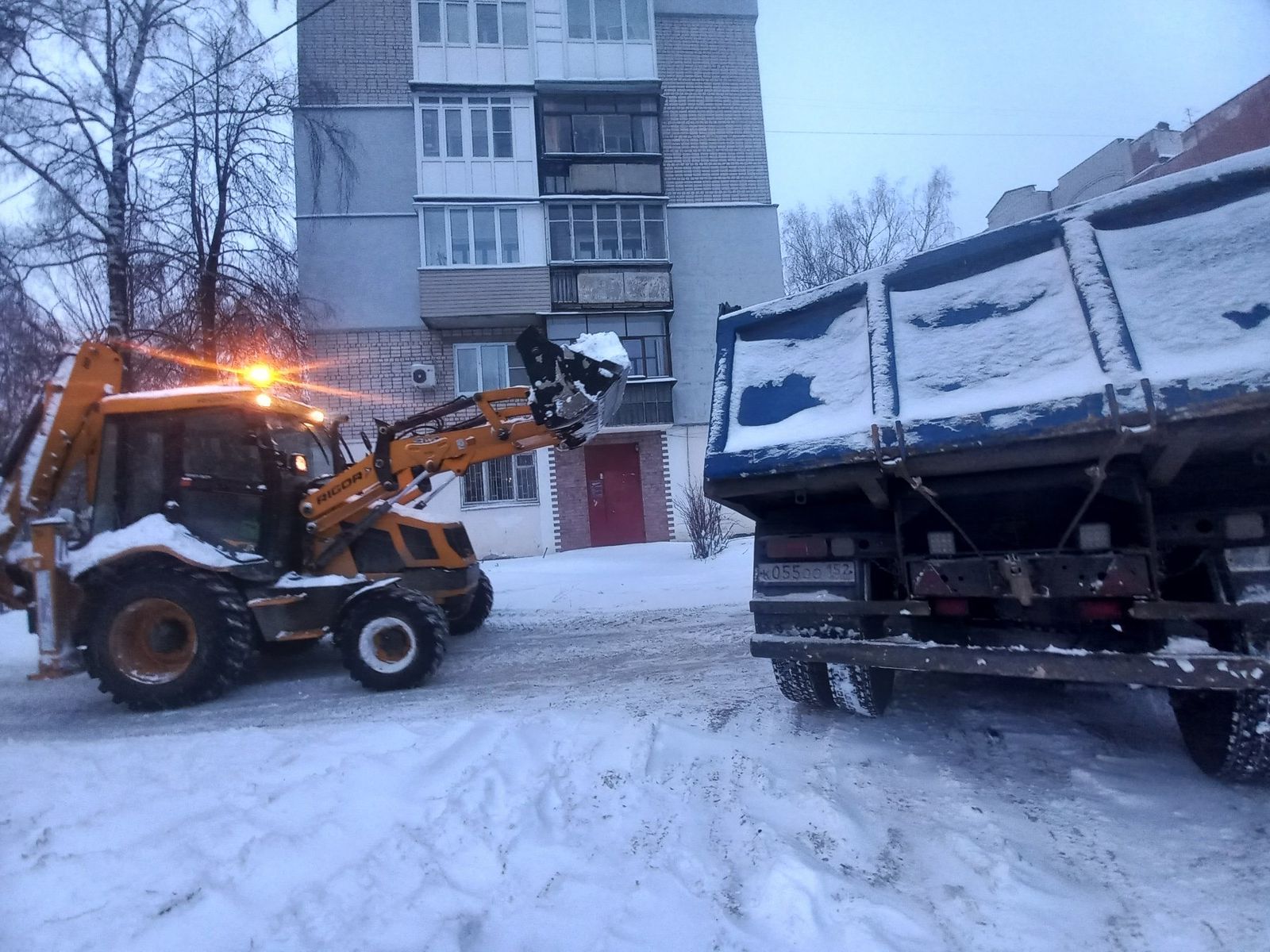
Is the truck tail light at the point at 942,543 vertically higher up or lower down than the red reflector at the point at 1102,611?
higher up

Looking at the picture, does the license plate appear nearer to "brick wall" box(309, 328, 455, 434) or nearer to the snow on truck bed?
the snow on truck bed

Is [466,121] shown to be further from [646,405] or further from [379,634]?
[379,634]

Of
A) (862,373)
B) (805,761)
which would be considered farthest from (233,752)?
(862,373)

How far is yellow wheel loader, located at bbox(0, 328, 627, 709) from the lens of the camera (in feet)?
17.5

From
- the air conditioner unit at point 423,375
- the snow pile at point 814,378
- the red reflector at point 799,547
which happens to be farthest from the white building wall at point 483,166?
the red reflector at point 799,547

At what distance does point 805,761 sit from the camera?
367 centimetres

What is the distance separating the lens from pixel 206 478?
5.72 metres

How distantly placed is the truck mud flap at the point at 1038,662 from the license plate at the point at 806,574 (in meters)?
0.30

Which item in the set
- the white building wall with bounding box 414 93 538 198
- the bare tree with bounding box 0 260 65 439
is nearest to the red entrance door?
the white building wall with bounding box 414 93 538 198

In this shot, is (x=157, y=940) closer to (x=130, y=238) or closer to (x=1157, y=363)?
(x=1157, y=363)

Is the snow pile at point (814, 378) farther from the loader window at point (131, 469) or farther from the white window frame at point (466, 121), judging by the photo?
the white window frame at point (466, 121)

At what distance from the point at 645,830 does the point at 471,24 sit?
22.7m

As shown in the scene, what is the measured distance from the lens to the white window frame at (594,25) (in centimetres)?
2056

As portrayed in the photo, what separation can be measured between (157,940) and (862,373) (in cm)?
370
